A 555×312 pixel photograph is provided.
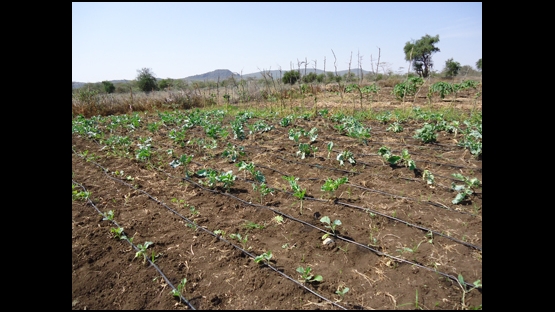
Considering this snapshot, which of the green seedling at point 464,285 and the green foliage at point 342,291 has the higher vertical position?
A: the green seedling at point 464,285

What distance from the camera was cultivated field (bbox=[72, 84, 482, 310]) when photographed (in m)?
2.21

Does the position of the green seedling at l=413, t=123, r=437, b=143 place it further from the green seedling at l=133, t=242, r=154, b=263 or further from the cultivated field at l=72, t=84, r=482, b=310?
the green seedling at l=133, t=242, r=154, b=263

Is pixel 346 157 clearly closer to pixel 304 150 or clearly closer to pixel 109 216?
pixel 304 150

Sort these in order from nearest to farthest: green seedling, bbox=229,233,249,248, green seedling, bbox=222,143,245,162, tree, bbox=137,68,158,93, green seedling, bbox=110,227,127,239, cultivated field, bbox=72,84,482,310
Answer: cultivated field, bbox=72,84,482,310 < green seedling, bbox=229,233,249,248 < green seedling, bbox=110,227,127,239 < green seedling, bbox=222,143,245,162 < tree, bbox=137,68,158,93

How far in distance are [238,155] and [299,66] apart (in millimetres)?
5931

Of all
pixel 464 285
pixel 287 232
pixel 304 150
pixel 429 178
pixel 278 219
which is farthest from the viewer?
pixel 304 150

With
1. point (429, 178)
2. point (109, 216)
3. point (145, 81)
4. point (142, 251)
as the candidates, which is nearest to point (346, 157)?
point (429, 178)

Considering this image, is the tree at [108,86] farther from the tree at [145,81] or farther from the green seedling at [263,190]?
the green seedling at [263,190]

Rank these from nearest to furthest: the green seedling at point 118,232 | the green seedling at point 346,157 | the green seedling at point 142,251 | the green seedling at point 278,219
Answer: the green seedling at point 142,251
the green seedling at point 118,232
the green seedling at point 278,219
the green seedling at point 346,157

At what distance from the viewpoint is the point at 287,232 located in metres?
2.94

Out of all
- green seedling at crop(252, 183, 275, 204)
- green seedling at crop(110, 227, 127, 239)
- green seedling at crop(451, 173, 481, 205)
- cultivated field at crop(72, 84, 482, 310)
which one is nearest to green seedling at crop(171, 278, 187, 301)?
cultivated field at crop(72, 84, 482, 310)

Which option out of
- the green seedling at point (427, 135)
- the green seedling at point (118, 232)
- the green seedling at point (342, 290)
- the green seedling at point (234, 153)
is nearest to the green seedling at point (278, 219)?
the green seedling at point (342, 290)

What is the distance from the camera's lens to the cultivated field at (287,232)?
2.21m
